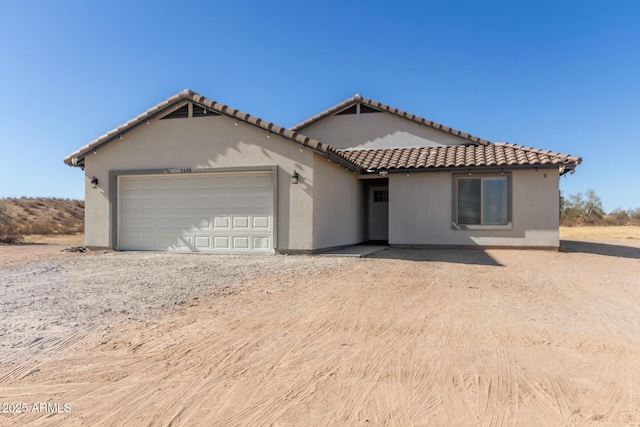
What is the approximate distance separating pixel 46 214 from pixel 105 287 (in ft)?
96.8

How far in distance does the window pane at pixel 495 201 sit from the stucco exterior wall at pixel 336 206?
4.54 metres

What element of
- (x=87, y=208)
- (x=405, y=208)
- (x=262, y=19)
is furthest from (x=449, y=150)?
(x=87, y=208)

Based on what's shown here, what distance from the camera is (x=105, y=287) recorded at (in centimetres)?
646

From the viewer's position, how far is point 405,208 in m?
14.1

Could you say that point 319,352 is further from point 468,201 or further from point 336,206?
point 468,201

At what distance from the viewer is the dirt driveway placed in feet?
8.48

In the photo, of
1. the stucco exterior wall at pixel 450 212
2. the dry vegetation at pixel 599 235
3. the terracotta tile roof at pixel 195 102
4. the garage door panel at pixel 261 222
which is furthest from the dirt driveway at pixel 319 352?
the dry vegetation at pixel 599 235

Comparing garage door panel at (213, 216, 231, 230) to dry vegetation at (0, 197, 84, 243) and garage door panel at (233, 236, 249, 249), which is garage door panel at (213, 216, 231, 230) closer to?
garage door panel at (233, 236, 249, 249)

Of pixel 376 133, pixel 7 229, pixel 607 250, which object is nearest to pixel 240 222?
pixel 376 133

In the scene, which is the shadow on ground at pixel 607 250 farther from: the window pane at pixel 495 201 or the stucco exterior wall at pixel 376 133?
the stucco exterior wall at pixel 376 133

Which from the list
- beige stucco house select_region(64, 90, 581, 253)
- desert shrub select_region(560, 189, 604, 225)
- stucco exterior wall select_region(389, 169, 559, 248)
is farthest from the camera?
desert shrub select_region(560, 189, 604, 225)

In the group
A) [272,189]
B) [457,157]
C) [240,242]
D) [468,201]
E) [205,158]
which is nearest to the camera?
[272,189]

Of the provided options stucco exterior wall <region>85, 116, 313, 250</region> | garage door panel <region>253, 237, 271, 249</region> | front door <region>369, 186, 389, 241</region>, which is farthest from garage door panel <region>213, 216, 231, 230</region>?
front door <region>369, 186, 389, 241</region>

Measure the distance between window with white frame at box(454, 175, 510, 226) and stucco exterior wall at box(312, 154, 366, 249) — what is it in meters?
3.64
